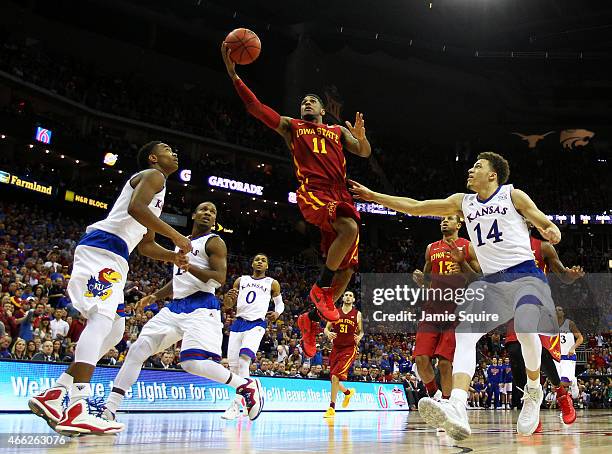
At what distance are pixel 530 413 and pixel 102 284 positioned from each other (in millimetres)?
3997

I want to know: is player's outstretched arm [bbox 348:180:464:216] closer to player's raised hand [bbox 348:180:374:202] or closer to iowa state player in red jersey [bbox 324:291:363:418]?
player's raised hand [bbox 348:180:374:202]

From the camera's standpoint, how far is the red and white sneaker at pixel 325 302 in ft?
20.2

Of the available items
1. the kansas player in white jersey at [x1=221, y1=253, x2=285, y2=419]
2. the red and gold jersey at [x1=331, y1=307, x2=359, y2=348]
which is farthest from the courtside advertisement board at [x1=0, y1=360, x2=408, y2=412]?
the red and gold jersey at [x1=331, y1=307, x2=359, y2=348]

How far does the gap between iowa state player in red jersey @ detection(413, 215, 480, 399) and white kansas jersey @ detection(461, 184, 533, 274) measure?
77.0 inches

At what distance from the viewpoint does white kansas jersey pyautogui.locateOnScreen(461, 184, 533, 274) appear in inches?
218

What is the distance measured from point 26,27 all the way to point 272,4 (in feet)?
39.4

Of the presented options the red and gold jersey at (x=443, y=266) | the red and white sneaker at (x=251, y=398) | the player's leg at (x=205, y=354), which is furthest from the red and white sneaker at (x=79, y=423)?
the red and gold jersey at (x=443, y=266)

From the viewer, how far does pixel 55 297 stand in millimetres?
15672

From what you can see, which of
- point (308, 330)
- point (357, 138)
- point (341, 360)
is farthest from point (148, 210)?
point (341, 360)

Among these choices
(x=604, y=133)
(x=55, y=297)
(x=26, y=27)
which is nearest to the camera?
(x=55, y=297)

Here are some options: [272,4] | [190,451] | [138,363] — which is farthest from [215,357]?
[272,4]

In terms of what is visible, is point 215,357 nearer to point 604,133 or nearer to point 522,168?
point 522,168

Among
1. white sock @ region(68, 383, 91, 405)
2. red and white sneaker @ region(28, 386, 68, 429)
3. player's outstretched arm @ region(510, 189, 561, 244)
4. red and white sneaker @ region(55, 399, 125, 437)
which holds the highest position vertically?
player's outstretched arm @ region(510, 189, 561, 244)

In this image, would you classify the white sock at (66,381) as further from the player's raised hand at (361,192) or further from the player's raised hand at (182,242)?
the player's raised hand at (361,192)
